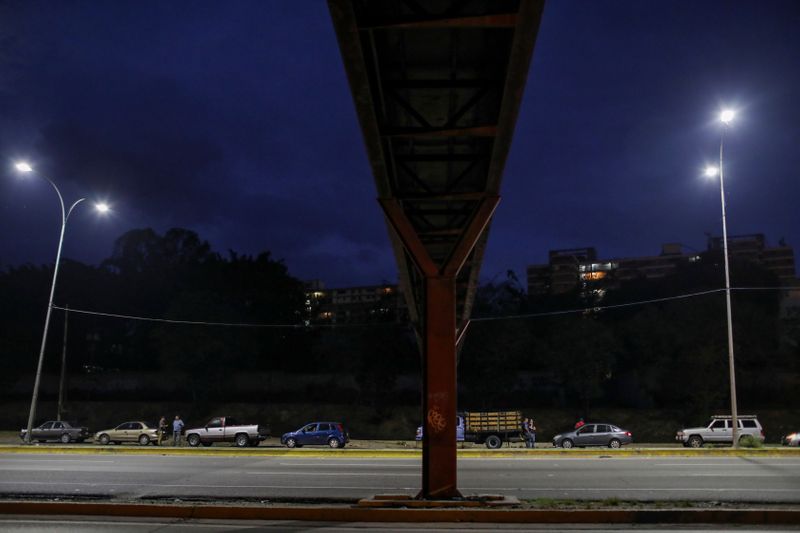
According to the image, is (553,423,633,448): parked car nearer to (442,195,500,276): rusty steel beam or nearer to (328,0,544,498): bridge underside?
(328,0,544,498): bridge underside

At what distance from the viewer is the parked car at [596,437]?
32.1 meters

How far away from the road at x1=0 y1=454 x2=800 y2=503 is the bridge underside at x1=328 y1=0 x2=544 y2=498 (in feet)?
12.4

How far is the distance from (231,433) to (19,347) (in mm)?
32580

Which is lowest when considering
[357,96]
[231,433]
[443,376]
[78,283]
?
[231,433]

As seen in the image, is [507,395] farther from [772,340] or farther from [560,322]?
[772,340]

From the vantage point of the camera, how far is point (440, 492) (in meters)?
10.2

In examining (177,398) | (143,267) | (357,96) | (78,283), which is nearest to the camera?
(357,96)

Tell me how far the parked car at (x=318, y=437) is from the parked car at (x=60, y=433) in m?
13.6

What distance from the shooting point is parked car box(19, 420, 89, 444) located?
1469 inches

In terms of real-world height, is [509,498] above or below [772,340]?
below

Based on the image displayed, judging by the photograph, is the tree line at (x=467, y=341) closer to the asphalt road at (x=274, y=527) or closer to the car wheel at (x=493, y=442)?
the car wheel at (x=493, y=442)

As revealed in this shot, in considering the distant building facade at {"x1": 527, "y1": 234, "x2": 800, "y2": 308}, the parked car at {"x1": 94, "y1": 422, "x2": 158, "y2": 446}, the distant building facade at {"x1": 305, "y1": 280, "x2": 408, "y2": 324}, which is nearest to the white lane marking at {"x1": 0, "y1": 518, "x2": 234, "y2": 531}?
the parked car at {"x1": 94, "y1": 422, "x2": 158, "y2": 446}

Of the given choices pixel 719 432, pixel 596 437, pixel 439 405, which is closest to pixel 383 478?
pixel 439 405

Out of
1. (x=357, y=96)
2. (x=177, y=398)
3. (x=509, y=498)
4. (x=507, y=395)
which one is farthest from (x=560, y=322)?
(x=357, y=96)
